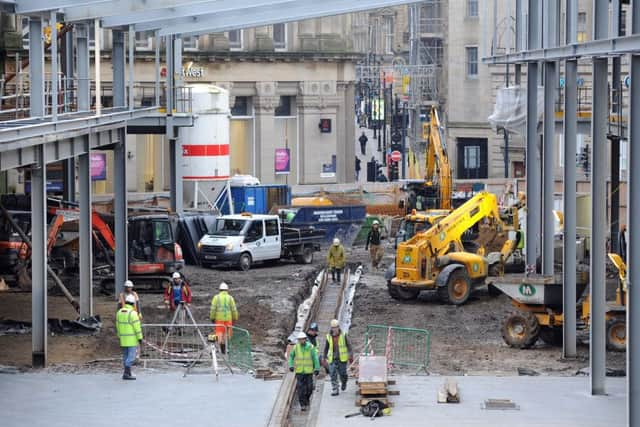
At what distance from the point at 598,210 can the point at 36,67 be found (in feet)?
36.0

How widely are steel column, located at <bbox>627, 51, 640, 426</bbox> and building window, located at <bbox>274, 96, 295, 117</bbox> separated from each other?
52655 millimetres

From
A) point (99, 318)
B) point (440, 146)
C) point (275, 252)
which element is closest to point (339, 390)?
point (99, 318)

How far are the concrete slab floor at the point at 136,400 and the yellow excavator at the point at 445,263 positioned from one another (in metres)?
12.4

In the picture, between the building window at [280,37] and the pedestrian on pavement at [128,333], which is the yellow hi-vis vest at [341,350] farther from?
the building window at [280,37]

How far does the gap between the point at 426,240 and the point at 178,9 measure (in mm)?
8725

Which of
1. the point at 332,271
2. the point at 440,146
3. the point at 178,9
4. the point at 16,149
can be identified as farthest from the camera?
the point at 440,146

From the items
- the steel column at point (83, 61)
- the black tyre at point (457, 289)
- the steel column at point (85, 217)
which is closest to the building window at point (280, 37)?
the black tyre at point (457, 289)

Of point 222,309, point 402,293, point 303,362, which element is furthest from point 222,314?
point 402,293

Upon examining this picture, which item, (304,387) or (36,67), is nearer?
(304,387)

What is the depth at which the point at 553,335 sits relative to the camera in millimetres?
29312

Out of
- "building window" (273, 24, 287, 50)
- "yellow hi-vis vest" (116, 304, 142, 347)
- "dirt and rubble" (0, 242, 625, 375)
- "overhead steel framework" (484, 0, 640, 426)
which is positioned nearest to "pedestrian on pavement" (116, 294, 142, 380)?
"yellow hi-vis vest" (116, 304, 142, 347)

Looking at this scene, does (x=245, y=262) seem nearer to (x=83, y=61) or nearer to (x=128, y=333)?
(x=83, y=61)

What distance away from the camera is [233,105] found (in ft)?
225

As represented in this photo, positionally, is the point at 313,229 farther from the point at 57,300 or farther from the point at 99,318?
the point at 99,318
